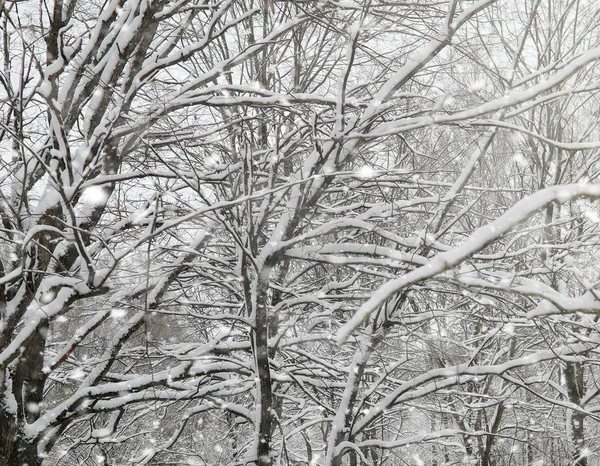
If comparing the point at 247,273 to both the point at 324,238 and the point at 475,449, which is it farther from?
the point at 475,449

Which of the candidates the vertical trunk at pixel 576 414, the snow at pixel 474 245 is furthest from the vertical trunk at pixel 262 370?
the vertical trunk at pixel 576 414

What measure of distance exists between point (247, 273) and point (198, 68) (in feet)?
9.54

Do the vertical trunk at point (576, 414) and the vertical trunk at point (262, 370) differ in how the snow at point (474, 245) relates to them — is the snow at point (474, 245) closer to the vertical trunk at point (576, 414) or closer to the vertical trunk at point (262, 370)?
the vertical trunk at point (262, 370)

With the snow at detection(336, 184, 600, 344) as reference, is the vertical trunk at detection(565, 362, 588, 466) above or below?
below

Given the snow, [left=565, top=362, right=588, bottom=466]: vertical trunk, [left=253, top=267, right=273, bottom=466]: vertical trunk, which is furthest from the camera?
[left=565, top=362, right=588, bottom=466]: vertical trunk

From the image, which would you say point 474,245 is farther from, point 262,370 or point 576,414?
point 576,414

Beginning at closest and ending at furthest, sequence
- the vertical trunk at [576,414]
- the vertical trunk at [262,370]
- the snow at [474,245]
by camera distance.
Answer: the snow at [474,245], the vertical trunk at [262,370], the vertical trunk at [576,414]

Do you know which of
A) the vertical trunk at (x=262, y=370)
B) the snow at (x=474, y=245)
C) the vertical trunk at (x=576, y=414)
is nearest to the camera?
the snow at (x=474, y=245)

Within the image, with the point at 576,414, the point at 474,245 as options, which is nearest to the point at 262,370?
the point at 474,245

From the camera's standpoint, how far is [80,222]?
3.68 m

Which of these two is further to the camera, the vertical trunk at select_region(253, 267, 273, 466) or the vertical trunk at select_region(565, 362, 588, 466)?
the vertical trunk at select_region(565, 362, 588, 466)

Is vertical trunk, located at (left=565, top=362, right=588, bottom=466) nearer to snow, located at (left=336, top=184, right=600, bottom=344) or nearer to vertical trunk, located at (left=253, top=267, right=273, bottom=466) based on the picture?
vertical trunk, located at (left=253, top=267, right=273, bottom=466)

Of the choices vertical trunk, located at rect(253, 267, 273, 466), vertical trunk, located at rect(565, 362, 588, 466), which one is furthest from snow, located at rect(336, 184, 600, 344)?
vertical trunk, located at rect(565, 362, 588, 466)

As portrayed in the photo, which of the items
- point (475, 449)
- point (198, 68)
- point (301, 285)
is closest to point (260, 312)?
point (301, 285)
